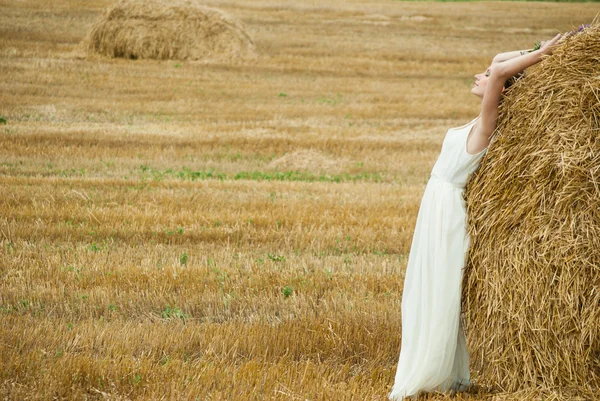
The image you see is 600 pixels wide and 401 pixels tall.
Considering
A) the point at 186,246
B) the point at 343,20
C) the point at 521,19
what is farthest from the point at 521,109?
the point at 521,19

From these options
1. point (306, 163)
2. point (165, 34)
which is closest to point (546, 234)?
point (306, 163)

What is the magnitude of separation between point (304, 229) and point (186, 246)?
1379mm

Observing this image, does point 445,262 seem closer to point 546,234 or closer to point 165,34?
point 546,234

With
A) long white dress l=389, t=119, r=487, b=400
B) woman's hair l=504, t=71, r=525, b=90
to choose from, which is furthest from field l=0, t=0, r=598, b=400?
woman's hair l=504, t=71, r=525, b=90

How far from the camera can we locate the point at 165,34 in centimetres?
2469

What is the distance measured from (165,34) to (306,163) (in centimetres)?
1292

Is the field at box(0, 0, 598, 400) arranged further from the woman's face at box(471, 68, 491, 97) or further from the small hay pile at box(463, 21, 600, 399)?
the woman's face at box(471, 68, 491, 97)

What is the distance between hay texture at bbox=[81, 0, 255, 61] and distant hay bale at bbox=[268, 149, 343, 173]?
11843 mm

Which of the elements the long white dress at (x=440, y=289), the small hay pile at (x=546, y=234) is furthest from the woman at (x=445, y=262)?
the small hay pile at (x=546, y=234)

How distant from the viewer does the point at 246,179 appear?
1198cm

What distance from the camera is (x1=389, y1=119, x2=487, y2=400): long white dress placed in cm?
473

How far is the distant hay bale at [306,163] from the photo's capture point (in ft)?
43.2

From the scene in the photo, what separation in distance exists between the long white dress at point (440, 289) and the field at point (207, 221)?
0.58 feet

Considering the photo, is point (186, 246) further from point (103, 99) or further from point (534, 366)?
point (103, 99)
